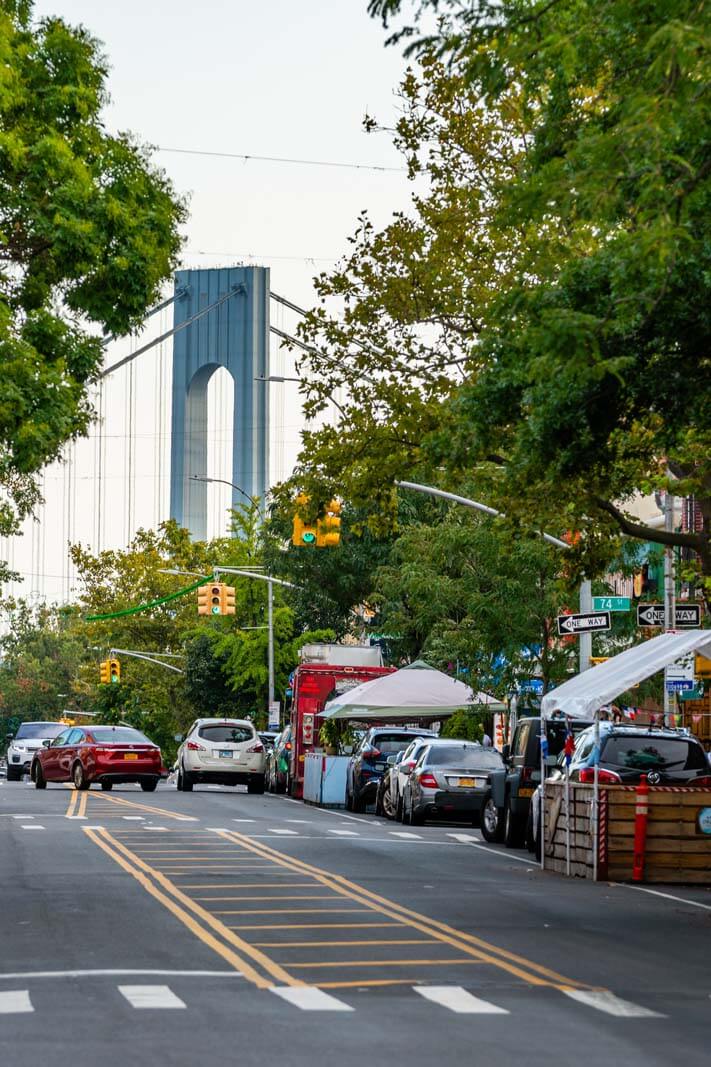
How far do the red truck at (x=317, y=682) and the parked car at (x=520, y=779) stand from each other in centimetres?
1697

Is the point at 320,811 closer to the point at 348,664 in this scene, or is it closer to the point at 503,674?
the point at 503,674

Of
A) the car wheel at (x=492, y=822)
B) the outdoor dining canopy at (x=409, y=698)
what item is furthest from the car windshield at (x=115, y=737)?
the car wheel at (x=492, y=822)

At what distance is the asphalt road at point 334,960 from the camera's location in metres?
9.29

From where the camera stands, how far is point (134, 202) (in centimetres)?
2289

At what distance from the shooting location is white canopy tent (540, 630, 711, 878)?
840 inches

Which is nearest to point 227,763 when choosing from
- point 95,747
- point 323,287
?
point 95,747

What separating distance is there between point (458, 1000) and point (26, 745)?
5087 cm

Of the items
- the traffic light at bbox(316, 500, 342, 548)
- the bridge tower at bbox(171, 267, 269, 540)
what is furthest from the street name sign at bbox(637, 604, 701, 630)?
the bridge tower at bbox(171, 267, 269, 540)

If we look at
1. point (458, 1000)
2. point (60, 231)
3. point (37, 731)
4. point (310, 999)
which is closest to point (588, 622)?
point (60, 231)

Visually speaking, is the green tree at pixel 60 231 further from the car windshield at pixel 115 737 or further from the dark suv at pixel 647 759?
the car windshield at pixel 115 737

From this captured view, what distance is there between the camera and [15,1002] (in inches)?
417

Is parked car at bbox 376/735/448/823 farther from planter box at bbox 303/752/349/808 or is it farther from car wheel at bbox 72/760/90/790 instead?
car wheel at bbox 72/760/90/790

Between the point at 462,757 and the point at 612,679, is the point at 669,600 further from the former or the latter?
the point at 612,679

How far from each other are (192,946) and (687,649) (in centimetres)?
938
